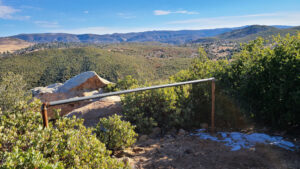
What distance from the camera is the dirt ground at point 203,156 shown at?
2887 mm

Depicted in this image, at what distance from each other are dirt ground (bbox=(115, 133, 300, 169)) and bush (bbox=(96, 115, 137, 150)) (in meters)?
0.16

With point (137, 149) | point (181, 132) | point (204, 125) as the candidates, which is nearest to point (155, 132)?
point (181, 132)

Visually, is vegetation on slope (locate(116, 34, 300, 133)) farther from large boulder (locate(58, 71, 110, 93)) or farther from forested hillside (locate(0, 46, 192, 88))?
forested hillside (locate(0, 46, 192, 88))

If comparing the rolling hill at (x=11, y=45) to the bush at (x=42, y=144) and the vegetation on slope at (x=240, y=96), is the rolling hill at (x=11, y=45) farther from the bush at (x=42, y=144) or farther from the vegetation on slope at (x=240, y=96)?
the bush at (x=42, y=144)

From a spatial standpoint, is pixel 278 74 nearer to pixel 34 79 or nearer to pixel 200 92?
pixel 200 92

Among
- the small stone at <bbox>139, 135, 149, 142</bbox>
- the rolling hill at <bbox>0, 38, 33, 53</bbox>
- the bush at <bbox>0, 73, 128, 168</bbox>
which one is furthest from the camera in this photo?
the rolling hill at <bbox>0, 38, 33, 53</bbox>

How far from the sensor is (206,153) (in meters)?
3.26

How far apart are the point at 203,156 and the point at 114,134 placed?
143cm

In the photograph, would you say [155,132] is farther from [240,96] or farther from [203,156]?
[240,96]

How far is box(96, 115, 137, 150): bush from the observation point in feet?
11.1

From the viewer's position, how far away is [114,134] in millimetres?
3416

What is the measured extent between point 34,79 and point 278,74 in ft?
92.0

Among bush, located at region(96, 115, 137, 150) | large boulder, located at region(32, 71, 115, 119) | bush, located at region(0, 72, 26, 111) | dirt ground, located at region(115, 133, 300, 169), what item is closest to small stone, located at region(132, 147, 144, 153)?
dirt ground, located at region(115, 133, 300, 169)

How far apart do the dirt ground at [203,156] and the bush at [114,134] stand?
160mm
